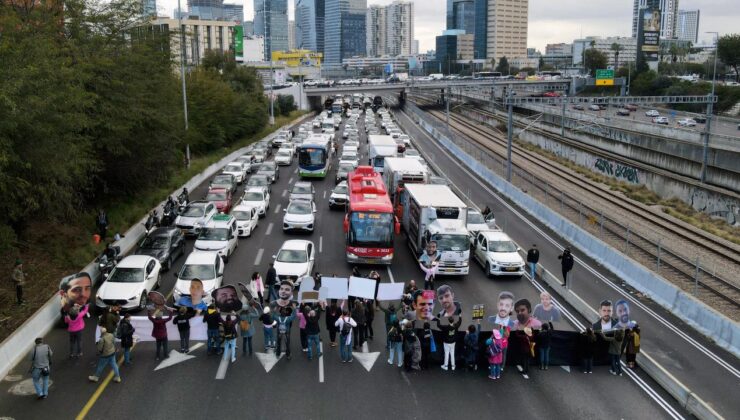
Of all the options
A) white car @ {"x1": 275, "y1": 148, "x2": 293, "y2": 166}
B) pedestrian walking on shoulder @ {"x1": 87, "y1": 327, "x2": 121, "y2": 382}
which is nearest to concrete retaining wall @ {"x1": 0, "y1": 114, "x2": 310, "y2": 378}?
pedestrian walking on shoulder @ {"x1": 87, "y1": 327, "x2": 121, "y2": 382}

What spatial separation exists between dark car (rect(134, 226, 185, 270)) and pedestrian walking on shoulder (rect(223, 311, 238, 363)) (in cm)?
873

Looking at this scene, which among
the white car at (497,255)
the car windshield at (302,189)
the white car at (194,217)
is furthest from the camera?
the car windshield at (302,189)

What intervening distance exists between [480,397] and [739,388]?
6.43 metres

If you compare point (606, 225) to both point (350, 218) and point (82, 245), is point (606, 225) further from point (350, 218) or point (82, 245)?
point (82, 245)

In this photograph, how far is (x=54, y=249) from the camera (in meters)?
26.3

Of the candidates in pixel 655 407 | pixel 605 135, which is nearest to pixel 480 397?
pixel 655 407

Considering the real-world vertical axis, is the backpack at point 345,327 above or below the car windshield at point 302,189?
below

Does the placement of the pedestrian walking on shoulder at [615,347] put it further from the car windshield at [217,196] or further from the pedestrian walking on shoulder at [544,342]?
the car windshield at [217,196]

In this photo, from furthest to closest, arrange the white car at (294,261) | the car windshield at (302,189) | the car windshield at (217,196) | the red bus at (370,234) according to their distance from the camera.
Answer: the car windshield at (302,189) → the car windshield at (217,196) → the red bus at (370,234) → the white car at (294,261)

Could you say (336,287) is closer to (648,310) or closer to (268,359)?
(268,359)

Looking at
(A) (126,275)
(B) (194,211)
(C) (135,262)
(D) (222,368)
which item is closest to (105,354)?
(D) (222,368)

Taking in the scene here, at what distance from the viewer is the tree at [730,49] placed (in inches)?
4414

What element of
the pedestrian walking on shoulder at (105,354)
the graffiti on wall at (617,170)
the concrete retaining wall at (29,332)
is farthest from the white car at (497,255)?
the graffiti on wall at (617,170)

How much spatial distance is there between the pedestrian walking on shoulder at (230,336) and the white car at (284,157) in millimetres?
39360
